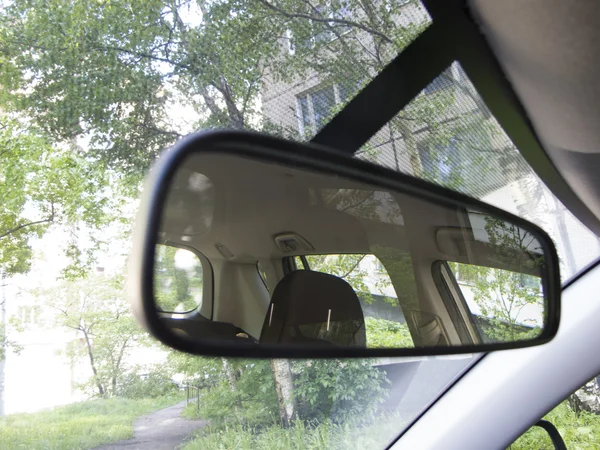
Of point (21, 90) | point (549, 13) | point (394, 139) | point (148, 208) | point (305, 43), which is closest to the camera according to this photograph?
point (148, 208)

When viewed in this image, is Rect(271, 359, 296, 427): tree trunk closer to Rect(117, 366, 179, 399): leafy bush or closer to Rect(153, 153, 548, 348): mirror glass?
Rect(117, 366, 179, 399): leafy bush

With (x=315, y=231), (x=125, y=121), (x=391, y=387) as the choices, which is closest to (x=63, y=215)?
(x=125, y=121)

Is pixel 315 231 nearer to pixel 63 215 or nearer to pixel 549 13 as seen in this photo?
pixel 549 13

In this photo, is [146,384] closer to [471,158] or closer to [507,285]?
[471,158]

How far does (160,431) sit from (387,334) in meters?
2.61

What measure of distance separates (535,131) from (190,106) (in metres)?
2.91

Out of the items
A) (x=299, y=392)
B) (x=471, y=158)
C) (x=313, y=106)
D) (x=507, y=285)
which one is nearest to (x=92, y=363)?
(x=299, y=392)

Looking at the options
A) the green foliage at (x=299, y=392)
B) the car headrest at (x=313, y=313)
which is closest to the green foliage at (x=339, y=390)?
the green foliage at (x=299, y=392)

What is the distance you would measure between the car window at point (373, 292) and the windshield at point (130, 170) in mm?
1628

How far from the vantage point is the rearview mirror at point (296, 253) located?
70 cm

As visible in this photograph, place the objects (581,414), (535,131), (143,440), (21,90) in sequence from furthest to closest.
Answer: (21,90) → (143,440) → (581,414) → (535,131)

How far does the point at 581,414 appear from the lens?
1.99m

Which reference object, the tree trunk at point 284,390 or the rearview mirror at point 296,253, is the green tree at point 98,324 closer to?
the tree trunk at point 284,390

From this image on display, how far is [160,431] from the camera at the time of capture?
3.06m
